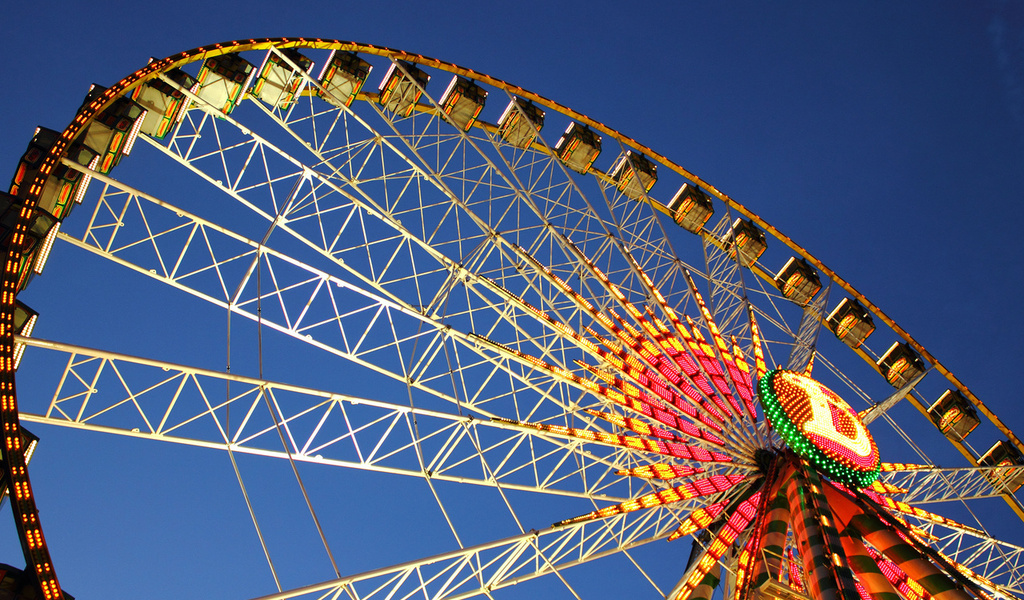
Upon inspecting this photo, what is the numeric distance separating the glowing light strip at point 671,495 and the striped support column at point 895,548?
6.19 ft

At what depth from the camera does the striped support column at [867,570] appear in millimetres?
13188

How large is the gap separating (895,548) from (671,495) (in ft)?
12.4

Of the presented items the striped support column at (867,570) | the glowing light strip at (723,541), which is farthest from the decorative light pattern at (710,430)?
the striped support column at (867,570)

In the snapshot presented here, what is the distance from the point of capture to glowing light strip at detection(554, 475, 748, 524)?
14.4 meters

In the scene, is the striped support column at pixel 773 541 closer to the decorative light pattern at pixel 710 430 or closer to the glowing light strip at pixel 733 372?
the decorative light pattern at pixel 710 430

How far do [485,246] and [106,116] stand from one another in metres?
7.34

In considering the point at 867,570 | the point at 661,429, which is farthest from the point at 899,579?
the point at 661,429

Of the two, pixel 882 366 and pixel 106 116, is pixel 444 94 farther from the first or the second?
pixel 882 366

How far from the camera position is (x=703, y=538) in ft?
51.7

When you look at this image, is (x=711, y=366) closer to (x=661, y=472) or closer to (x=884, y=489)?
(x=661, y=472)

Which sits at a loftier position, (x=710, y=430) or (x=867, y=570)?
(x=710, y=430)

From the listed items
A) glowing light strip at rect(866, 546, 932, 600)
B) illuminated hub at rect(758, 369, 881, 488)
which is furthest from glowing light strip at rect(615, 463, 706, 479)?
glowing light strip at rect(866, 546, 932, 600)

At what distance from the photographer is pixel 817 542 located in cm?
1309

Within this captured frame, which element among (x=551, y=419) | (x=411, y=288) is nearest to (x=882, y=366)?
(x=551, y=419)
